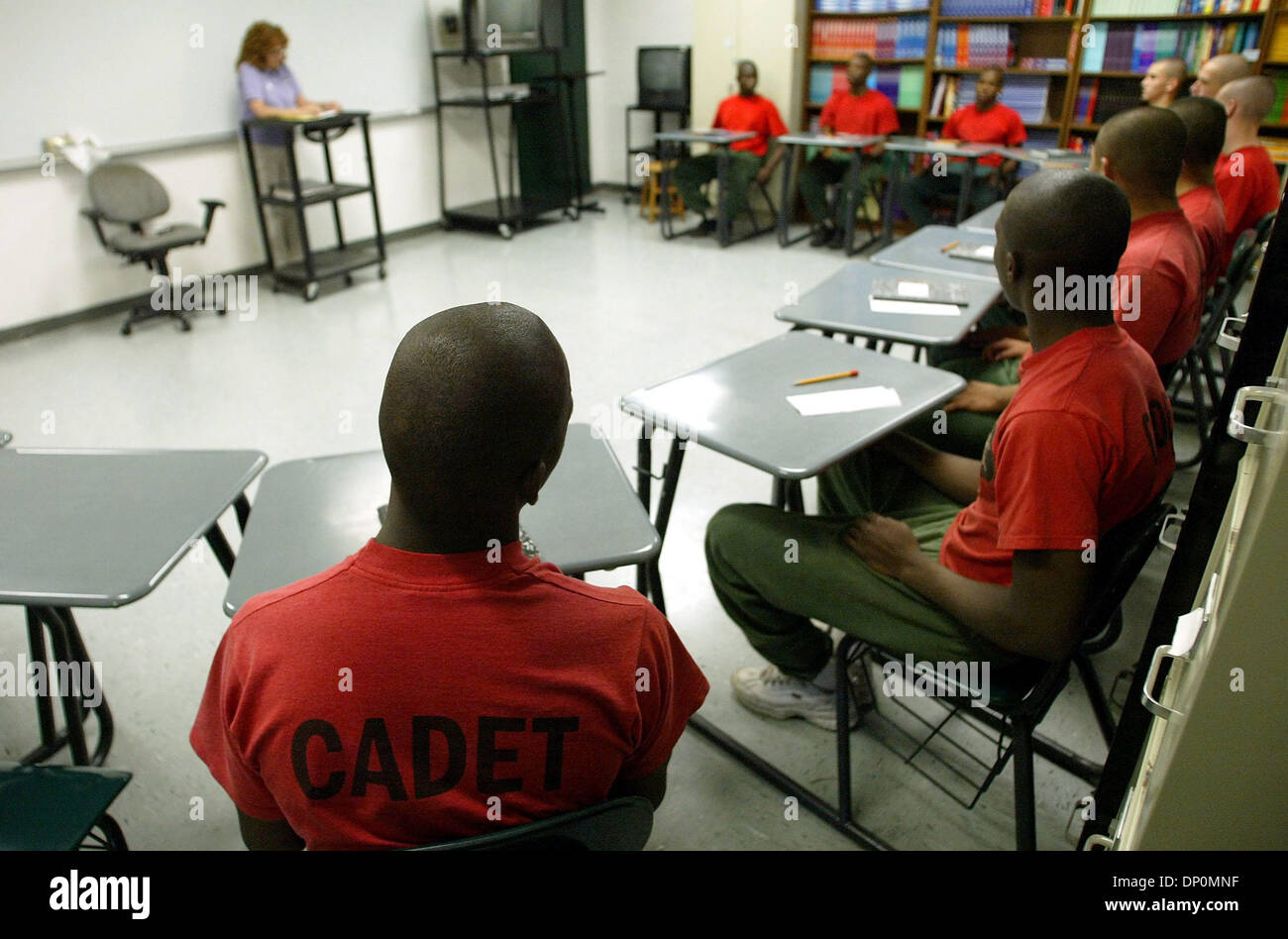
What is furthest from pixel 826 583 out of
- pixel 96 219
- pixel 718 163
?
pixel 718 163

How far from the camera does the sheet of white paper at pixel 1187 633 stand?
36.6 inches

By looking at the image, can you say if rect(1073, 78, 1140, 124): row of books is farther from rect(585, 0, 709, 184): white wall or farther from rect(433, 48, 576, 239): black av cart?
rect(433, 48, 576, 239): black av cart

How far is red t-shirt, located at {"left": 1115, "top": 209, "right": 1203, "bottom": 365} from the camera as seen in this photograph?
196cm

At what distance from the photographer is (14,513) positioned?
1.47 meters

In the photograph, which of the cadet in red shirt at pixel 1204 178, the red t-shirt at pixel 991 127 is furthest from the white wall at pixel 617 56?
the cadet in red shirt at pixel 1204 178

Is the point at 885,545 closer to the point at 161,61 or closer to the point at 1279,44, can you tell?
the point at 161,61

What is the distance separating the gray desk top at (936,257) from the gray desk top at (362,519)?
1811mm

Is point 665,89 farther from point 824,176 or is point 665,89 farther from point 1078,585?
point 1078,585

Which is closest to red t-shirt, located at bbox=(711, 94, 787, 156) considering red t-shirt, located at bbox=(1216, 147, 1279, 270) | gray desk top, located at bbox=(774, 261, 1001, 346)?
red t-shirt, located at bbox=(1216, 147, 1279, 270)

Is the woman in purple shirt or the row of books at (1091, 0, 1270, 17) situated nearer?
the woman in purple shirt

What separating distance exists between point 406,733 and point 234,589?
24.6 inches

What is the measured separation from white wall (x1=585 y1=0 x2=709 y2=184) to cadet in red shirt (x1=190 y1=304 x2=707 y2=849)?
736 cm

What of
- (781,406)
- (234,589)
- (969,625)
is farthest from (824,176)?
(234,589)

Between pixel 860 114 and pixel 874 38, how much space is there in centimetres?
69
